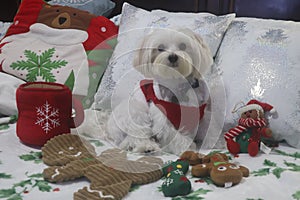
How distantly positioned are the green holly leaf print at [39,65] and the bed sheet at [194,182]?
1.72 ft

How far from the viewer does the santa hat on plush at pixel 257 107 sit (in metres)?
1.43

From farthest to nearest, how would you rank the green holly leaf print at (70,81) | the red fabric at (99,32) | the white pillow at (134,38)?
the red fabric at (99,32) < the green holly leaf print at (70,81) < the white pillow at (134,38)

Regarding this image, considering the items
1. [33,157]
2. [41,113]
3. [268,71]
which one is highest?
[268,71]

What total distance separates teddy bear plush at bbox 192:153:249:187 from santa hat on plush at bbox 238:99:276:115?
21 centimetres

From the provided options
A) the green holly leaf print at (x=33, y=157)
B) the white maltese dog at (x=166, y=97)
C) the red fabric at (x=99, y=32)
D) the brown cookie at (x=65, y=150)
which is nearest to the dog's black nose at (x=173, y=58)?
the white maltese dog at (x=166, y=97)

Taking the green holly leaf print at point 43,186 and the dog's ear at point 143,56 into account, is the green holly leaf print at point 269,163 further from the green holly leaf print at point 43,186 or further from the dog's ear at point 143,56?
the green holly leaf print at point 43,186

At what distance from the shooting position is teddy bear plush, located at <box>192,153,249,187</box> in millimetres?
1152

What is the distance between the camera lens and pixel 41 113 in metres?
1.44

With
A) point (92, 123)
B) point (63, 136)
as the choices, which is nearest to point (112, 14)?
point (92, 123)

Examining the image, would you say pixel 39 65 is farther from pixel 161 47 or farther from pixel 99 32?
pixel 161 47

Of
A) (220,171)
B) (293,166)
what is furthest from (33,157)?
(293,166)

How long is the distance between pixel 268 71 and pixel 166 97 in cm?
38

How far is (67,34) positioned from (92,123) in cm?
57

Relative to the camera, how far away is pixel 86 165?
49.4 inches
